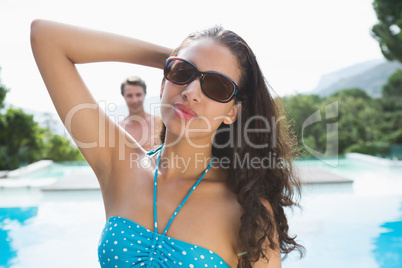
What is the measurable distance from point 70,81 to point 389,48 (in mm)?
19992

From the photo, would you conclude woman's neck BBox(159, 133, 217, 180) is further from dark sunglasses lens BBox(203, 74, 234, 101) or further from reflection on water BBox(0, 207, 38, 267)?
reflection on water BBox(0, 207, 38, 267)

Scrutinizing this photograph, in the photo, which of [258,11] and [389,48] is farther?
[258,11]

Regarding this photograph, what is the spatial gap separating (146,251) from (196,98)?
58cm

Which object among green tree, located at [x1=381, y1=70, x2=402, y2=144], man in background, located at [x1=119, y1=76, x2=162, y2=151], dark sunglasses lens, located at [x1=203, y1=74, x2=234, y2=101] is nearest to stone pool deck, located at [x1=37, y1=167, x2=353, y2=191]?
man in background, located at [x1=119, y1=76, x2=162, y2=151]

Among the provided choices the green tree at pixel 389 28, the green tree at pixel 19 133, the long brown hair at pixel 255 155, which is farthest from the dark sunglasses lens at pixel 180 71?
the green tree at pixel 389 28

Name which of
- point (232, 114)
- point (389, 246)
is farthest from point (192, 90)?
point (389, 246)

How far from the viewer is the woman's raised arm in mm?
1435

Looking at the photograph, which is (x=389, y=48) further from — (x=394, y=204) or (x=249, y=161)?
(x=249, y=161)

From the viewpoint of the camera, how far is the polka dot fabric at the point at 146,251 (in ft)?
4.38

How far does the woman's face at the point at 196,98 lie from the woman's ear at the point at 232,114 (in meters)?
0.11

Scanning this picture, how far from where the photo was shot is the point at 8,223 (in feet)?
19.9

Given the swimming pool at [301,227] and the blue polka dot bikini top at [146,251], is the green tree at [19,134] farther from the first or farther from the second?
the blue polka dot bikini top at [146,251]

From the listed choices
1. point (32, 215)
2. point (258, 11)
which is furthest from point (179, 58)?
point (258, 11)

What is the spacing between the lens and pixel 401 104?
2833 cm
